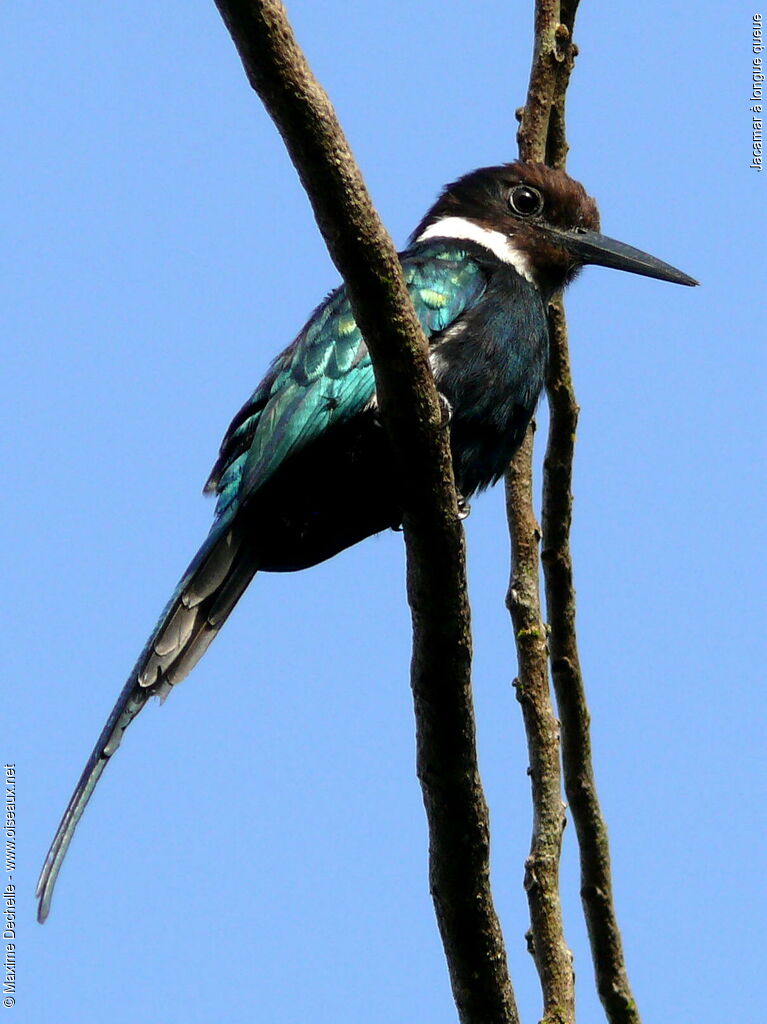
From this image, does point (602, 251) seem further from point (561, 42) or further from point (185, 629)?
point (185, 629)

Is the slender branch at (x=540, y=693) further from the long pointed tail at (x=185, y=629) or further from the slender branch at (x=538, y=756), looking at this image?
the long pointed tail at (x=185, y=629)

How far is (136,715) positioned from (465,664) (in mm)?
1235

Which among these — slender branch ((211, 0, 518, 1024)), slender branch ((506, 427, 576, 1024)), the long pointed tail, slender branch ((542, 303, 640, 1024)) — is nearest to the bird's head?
slender branch ((542, 303, 640, 1024))

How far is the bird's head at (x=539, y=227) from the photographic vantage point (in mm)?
5344

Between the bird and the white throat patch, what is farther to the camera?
the white throat patch

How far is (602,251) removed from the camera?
5.45m

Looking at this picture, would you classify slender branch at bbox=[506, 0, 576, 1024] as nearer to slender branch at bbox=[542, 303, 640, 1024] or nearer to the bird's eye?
slender branch at bbox=[542, 303, 640, 1024]

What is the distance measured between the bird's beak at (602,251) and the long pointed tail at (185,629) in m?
1.86

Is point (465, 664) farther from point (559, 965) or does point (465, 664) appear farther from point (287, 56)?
point (287, 56)

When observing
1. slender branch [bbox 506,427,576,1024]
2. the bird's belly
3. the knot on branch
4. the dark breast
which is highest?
the knot on branch

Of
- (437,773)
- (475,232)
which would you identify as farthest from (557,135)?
(437,773)

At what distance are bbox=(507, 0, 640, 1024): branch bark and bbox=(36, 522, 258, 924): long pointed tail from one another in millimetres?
891

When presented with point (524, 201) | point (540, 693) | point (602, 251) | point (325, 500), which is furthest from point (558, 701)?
point (524, 201)

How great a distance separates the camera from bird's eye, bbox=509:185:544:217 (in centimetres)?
551
